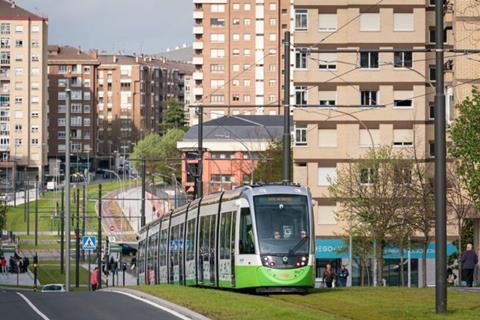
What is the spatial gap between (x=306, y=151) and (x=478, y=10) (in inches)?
1052

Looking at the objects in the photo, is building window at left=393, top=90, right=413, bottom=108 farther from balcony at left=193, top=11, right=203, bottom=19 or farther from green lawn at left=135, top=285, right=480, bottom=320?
balcony at left=193, top=11, right=203, bottom=19

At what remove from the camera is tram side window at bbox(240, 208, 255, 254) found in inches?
1312

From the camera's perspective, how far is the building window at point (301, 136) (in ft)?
261


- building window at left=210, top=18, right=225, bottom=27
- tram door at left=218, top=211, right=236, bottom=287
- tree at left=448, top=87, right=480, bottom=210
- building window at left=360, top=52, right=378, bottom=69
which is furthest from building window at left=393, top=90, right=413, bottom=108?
building window at left=210, top=18, right=225, bottom=27

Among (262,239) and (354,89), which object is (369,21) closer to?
(354,89)

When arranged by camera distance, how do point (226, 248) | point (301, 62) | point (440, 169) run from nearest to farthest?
point (440, 169) < point (226, 248) < point (301, 62)

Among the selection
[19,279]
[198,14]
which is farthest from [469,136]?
[198,14]

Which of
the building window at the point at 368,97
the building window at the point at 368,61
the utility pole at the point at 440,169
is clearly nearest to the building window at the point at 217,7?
the building window at the point at 368,61

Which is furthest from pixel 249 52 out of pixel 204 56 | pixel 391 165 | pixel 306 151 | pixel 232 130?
pixel 391 165

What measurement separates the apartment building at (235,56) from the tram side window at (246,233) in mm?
134273

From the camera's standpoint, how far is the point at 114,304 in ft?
97.0

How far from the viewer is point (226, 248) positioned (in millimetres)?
35062

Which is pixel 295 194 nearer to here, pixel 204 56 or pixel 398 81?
pixel 398 81

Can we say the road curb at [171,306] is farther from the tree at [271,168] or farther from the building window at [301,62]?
the tree at [271,168]
